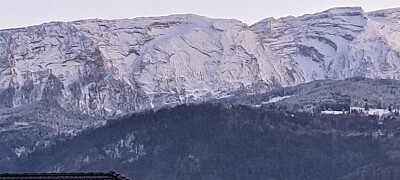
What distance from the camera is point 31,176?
5625 cm

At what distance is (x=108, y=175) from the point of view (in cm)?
5738

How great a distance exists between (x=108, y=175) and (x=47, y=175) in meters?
2.11

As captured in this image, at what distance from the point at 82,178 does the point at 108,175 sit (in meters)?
1.18

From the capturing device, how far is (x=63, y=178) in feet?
183

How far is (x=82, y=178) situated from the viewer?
56.4 meters

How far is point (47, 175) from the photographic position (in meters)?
56.1

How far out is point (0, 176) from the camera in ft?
185

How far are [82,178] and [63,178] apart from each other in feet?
2.79

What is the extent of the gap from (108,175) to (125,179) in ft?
4.39

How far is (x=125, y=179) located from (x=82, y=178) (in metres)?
1.29

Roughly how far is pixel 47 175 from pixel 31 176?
1.60ft

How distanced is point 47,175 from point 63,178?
62cm

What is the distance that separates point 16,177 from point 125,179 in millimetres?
3137
